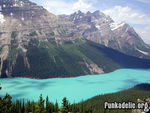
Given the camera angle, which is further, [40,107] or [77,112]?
[77,112]

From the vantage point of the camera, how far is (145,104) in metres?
62.1

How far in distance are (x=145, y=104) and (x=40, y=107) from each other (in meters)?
33.0

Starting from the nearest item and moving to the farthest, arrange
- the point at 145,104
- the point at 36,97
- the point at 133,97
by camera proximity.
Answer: the point at 145,104 < the point at 133,97 < the point at 36,97

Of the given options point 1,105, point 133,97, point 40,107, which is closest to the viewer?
point 40,107

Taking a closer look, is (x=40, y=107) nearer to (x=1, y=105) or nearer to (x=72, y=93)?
(x=1, y=105)

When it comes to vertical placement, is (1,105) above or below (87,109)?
above

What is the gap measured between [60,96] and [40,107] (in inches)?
4561

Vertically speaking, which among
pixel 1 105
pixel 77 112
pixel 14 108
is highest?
pixel 1 105

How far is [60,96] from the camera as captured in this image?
181000 mm

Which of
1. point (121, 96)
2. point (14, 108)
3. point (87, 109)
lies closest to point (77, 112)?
point (87, 109)

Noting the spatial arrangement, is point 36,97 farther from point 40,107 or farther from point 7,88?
point 40,107

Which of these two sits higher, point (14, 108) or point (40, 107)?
point (40, 107)

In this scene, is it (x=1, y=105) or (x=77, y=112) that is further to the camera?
(x=77, y=112)

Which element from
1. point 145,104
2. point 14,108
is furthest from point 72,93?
point 145,104
